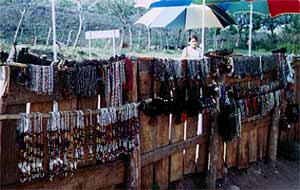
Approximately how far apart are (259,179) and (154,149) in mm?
2449

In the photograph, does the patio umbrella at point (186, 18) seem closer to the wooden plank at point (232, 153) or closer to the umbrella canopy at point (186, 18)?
the umbrella canopy at point (186, 18)

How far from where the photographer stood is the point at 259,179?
21.8 ft

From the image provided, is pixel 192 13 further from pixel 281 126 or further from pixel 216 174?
pixel 216 174

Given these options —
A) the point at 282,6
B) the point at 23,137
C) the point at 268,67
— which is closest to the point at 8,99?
the point at 23,137

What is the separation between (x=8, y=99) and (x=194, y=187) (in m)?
3.08

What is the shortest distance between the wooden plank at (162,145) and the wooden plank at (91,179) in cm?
65

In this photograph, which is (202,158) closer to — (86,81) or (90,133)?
(90,133)

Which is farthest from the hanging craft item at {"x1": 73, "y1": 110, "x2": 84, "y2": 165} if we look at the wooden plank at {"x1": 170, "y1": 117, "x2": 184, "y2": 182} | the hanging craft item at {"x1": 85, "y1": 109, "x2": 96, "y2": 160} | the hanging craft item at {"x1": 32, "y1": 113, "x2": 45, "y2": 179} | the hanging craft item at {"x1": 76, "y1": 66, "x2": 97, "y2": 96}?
the wooden plank at {"x1": 170, "y1": 117, "x2": 184, "y2": 182}

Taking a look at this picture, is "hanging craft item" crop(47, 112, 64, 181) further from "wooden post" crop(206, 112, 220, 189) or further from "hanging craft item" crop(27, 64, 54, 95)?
"wooden post" crop(206, 112, 220, 189)

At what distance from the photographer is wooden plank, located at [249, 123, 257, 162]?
6.84 m

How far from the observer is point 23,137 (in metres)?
3.46

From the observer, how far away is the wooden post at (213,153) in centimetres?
581

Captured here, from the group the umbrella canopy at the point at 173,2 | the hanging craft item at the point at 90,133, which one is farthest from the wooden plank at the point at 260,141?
the hanging craft item at the point at 90,133

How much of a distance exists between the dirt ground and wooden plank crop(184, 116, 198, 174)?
13 centimetres
